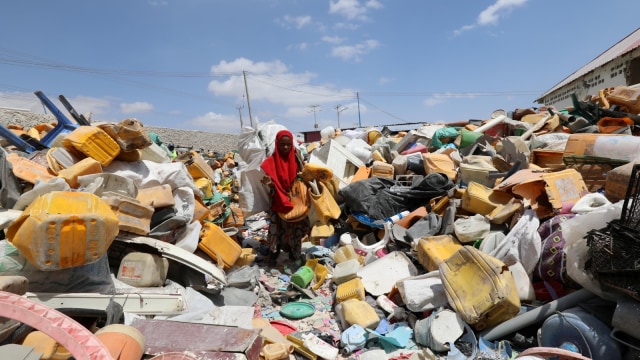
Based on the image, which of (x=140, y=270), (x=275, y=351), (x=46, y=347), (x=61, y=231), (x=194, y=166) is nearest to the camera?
(x=46, y=347)

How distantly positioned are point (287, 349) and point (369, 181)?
296 cm

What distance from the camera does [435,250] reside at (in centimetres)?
326

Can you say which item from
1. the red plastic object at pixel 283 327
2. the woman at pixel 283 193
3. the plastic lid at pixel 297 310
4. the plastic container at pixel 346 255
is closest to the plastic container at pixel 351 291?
the plastic lid at pixel 297 310

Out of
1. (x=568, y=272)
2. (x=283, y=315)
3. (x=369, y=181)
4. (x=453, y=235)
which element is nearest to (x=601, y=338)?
(x=568, y=272)

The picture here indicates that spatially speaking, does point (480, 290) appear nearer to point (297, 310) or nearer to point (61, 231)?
point (297, 310)

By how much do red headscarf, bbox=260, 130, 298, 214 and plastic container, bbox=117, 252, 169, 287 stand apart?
1.61 m

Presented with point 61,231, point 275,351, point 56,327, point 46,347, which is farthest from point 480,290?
point 61,231

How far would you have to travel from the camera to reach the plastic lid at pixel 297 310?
3.17 m

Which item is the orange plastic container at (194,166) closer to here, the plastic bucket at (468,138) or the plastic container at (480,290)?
the plastic container at (480,290)

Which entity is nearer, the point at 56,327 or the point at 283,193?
the point at 56,327

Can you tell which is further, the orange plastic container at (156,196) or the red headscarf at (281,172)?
the red headscarf at (281,172)

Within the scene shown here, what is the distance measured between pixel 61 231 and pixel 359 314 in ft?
7.23

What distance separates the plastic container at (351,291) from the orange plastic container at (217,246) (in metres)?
1.25

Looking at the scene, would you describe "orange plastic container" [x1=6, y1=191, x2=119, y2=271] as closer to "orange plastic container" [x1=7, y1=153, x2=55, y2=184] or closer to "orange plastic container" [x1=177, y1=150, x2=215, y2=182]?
"orange plastic container" [x1=7, y1=153, x2=55, y2=184]
